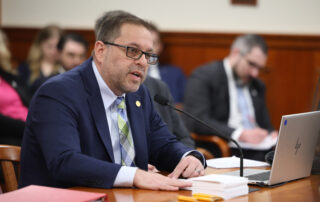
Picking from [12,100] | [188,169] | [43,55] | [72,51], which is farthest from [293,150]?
[43,55]

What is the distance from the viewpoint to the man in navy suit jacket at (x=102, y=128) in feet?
6.85

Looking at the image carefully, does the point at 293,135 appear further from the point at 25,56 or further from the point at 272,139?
the point at 25,56

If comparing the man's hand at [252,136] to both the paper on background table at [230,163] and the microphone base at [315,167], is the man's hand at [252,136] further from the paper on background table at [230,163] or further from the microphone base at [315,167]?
the microphone base at [315,167]

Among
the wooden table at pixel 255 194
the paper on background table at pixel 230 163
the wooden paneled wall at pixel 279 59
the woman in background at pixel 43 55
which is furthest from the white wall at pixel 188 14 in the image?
the wooden table at pixel 255 194

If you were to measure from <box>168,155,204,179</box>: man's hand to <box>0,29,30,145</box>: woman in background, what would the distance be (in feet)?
6.55

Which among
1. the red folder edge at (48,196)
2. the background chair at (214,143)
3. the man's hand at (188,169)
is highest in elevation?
the red folder edge at (48,196)

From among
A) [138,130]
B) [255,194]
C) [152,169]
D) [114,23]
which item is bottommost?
[152,169]

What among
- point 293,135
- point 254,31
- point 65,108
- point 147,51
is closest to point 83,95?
point 65,108

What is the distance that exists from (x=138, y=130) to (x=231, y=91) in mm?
2386

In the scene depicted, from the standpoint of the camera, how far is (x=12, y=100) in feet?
14.1

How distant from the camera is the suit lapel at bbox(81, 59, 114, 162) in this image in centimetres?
235

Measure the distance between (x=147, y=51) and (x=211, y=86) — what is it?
2292mm

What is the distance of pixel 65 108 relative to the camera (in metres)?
2.26

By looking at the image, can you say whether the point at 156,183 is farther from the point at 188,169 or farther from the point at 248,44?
the point at 248,44
